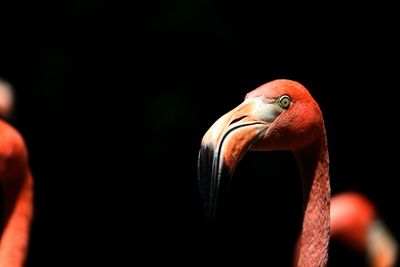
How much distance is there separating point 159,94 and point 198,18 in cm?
46

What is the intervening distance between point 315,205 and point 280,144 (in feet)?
0.75

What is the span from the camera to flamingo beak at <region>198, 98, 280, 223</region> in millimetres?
2842

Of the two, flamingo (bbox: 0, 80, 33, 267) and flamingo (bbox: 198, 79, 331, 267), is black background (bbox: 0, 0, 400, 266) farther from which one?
flamingo (bbox: 198, 79, 331, 267)

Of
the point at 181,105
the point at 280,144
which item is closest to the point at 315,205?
the point at 280,144

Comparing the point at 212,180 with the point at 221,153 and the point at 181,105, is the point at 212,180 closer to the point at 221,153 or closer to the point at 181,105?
the point at 221,153

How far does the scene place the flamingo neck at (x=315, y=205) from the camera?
3.10 metres

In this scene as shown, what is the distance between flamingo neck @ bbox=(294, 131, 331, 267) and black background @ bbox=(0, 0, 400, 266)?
2114 mm

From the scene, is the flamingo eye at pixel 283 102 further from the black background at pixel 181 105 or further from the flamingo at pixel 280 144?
the black background at pixel 181 105

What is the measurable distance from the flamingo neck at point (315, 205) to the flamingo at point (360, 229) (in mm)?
1963

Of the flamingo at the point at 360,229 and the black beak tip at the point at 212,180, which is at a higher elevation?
the black beak tip at the point at 212,180

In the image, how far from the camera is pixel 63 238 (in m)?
6.58

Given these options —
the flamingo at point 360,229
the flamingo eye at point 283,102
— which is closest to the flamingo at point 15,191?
the flamingo eye at point 283,102

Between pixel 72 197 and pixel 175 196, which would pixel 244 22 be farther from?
pixel 72 197

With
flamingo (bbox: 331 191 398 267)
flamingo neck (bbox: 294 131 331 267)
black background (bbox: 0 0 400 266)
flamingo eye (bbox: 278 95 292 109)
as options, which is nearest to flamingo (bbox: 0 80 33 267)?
flamingo neck (bbox: 294 131 331 267)
